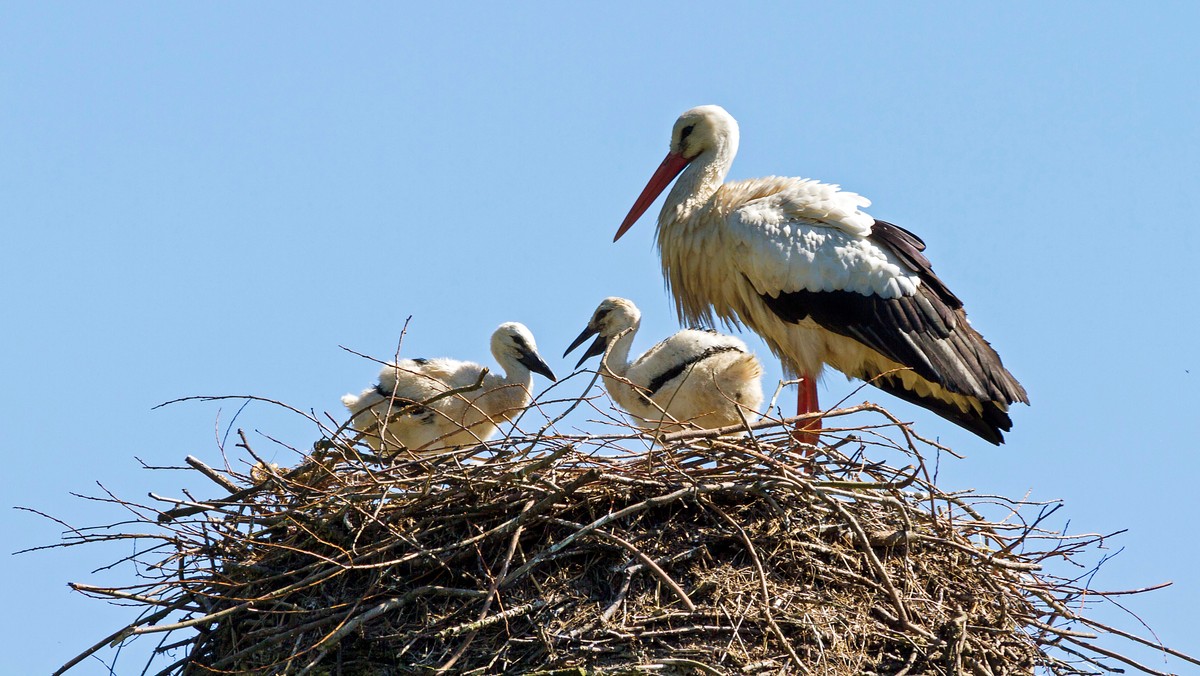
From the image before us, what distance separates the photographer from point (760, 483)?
15.3 feet

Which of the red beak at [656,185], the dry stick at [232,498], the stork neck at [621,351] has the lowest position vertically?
the dry stick at [232,498]

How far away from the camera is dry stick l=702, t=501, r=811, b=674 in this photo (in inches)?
173

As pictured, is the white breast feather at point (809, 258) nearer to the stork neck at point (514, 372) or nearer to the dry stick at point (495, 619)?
the stork neck at point (514, 372)

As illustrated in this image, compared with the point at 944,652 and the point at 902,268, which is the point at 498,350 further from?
the point at 944,652

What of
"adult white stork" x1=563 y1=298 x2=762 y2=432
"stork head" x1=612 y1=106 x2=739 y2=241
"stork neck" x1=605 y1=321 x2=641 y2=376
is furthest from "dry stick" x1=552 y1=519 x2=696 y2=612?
"stork head" x1=612 y1=106 x2=739 y2=241

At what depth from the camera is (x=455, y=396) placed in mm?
6199

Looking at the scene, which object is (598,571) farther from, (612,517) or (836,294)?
(836,294)

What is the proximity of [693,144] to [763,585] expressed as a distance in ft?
11.1

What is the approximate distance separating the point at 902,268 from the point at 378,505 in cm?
296

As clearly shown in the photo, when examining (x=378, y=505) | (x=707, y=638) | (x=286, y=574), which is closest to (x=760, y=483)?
(x=707, y=638)

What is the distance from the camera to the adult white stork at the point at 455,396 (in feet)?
20.7

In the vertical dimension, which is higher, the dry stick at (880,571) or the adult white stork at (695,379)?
→ the adult white stork at (695,379)

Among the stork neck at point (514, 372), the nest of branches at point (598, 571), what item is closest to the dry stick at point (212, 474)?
the nest of branches at point (598, 571)

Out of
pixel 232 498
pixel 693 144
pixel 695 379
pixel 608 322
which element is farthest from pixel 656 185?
pixel 232 498
